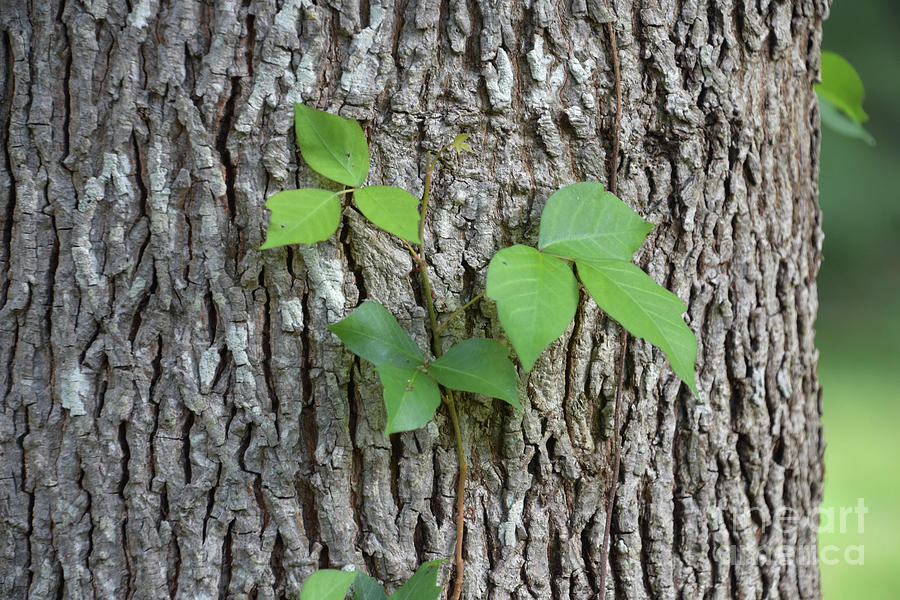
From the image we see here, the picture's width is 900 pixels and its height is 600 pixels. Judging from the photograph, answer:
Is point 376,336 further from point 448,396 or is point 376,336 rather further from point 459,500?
point 459,500

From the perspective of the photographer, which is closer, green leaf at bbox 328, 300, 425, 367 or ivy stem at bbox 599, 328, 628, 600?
green leaf at bbox 328, 300, 425, 367

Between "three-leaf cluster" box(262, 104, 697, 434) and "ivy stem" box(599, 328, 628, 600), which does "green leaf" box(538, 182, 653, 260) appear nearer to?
"three-leaf cluster" box(262, 104, 697, 434)

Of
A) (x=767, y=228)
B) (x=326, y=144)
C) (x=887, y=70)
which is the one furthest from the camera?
(x=887, y=70)

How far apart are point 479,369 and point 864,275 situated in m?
5.87

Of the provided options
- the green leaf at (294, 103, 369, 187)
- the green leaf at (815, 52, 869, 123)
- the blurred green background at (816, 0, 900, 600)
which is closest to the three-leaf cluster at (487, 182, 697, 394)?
the green leaf at (294, 103, 369, 187)

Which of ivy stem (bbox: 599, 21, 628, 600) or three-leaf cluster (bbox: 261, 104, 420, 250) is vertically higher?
three-leaf cluster (bbox: 261, 104, 420, 250)

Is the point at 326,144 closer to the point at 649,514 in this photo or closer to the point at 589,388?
the point at 589,388

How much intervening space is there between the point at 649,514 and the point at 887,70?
620 cm

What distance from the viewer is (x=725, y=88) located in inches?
36.2

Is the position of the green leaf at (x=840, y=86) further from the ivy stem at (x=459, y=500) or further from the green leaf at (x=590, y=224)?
the ivy stem at (x=459, y=500)

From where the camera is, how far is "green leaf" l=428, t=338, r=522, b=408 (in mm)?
750

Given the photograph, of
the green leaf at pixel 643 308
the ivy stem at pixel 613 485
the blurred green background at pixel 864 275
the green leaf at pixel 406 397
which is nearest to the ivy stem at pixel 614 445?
the ivy stem at pixel 613 485

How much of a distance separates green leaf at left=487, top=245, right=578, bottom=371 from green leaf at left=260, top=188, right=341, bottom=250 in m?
0.18

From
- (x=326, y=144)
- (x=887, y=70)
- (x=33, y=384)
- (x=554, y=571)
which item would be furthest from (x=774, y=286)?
(x=887, y=70)
